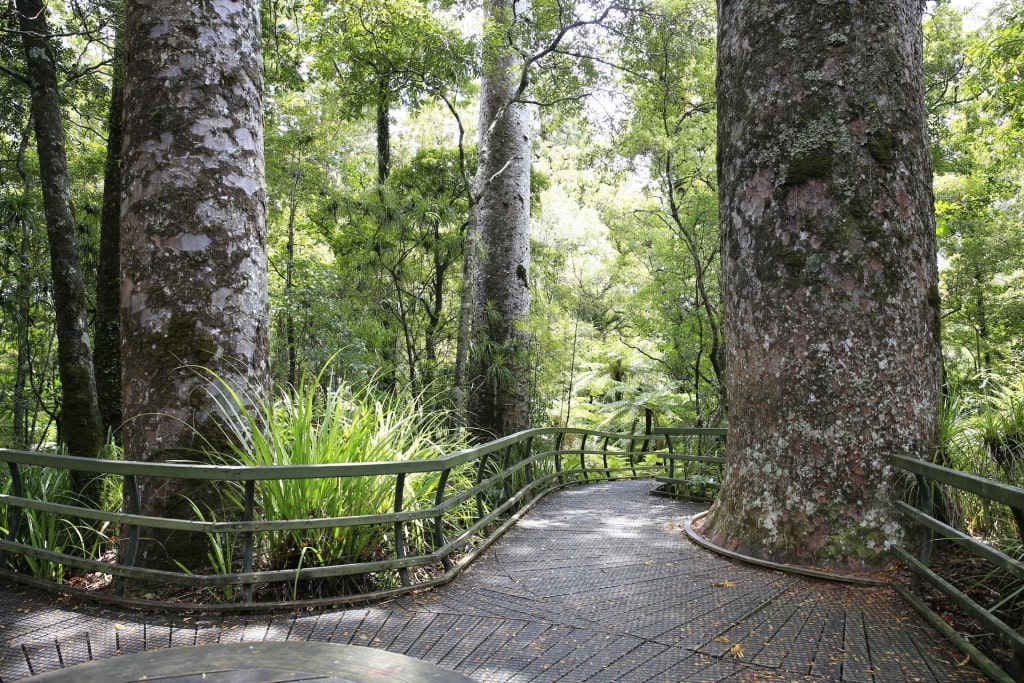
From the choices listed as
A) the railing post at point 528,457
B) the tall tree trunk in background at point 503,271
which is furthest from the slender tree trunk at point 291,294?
the railing post at point 528,457

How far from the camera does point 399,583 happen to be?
3.97m

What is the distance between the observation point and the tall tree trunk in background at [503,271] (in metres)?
9.69

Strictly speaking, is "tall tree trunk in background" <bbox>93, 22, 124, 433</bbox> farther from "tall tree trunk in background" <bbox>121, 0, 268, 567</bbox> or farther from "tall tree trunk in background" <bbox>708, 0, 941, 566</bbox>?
"tall tree trunk in background" <bbox>708, 0, 941, 566</bbox>

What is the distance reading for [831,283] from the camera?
4441mm

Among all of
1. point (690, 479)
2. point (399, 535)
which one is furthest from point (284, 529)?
point (690, 479)

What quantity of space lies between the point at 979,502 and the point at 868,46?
3231mm

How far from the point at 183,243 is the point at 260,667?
2833 mm

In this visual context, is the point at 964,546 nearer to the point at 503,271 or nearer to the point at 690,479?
the point at 690,479

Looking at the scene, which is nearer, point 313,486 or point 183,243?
point 313,486

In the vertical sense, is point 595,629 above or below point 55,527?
below

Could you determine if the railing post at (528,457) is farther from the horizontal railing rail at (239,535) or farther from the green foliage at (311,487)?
the green foliage at (311,487)

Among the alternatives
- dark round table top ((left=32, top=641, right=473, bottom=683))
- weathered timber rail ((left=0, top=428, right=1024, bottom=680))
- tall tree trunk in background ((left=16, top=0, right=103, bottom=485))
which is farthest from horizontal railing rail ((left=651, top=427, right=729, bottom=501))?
tall tree trunk in background ((left=16, top=0, right=103, bottom=485))

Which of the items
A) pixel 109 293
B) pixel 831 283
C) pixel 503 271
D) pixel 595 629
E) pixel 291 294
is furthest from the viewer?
pixel 291 294

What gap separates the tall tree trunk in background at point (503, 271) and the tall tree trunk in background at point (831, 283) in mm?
5013
